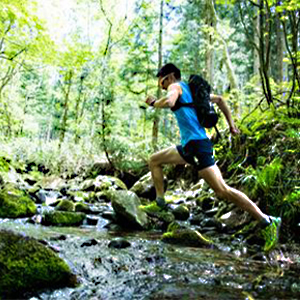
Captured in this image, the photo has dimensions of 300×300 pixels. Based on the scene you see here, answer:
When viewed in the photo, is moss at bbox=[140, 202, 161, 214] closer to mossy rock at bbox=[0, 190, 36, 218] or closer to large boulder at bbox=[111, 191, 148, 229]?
large boulder at bbox=[111, 191, 148, 229]

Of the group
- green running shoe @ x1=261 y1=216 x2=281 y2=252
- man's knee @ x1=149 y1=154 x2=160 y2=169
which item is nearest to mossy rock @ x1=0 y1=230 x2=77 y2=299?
man's knee @ x1=149 y1=154 x2=160 y2=169

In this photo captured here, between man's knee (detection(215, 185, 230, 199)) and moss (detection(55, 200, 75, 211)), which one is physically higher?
man's knee (detection(215, 185, 230, 199))

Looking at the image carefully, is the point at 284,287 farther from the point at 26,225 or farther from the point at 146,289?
the point at 26,225

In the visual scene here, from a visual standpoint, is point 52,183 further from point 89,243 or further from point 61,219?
point 89,243

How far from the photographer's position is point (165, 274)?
3.20m

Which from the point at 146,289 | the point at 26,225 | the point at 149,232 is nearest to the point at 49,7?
the point at 26,225

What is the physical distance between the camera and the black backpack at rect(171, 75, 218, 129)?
13.4 feet

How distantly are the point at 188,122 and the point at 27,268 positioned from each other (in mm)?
2592

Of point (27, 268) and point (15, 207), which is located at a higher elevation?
point (27, 268)

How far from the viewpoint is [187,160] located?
4344mm

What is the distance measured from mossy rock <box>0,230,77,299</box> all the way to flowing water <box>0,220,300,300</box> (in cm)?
10

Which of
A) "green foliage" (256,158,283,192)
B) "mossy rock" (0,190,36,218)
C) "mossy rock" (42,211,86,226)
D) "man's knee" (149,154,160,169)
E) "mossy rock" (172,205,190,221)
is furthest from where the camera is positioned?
"mossy rock" (172,205,190,221)

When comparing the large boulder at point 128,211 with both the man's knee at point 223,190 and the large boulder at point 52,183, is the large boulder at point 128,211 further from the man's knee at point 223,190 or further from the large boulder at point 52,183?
the large boulder at point 52,183

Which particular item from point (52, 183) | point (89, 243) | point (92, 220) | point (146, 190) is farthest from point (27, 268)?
point (52, 183)
